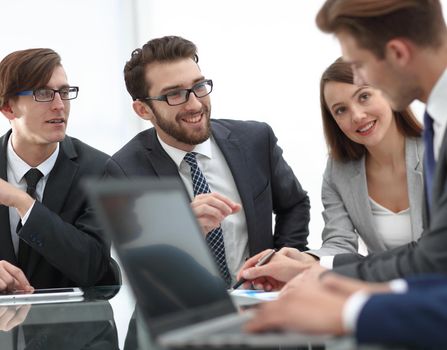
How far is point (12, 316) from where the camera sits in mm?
2158

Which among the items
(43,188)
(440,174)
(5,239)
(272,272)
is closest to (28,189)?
(43,188)

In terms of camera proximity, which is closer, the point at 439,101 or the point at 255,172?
the point at 439,101

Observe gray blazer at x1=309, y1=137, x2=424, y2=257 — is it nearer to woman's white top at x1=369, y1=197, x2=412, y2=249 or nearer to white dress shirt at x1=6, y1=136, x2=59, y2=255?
woman's white top at x1=369, y1=197, x2=412, y2=249

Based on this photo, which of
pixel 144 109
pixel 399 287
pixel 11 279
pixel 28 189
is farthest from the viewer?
pixel 144 109

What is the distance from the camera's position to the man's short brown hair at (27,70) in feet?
10.7

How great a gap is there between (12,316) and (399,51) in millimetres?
1302

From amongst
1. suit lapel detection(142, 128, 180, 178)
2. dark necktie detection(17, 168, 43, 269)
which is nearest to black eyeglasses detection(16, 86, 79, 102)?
dark necktie detection(17, 168, 43, 269)

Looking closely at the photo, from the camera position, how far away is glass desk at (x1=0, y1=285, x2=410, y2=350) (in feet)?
5.83

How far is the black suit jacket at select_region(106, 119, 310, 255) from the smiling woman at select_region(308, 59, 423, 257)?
0.14m

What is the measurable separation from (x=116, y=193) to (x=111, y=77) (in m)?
4.35

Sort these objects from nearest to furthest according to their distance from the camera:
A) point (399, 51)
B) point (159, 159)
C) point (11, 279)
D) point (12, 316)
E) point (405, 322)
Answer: point (405, 322) < point (399, 51) < point (12, 316) < point (11, 279) < point (159, 159)

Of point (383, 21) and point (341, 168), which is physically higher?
point (383, 21)

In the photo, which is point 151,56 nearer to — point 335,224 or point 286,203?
point 286,203

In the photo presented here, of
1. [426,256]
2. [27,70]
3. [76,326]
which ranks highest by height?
[27,70]
